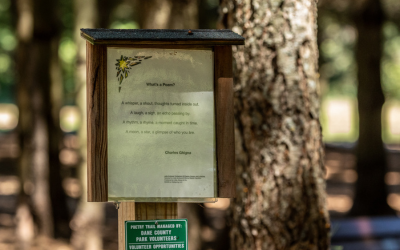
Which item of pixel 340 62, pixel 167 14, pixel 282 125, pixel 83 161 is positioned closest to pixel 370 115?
pixel 167 14

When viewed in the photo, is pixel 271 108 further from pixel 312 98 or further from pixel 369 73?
pixel 369 73

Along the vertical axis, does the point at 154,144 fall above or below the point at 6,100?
below

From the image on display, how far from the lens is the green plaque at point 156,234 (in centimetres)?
202

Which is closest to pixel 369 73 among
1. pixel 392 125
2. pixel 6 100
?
pixel 392 125

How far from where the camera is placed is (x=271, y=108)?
2.85m

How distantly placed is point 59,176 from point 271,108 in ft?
22.9

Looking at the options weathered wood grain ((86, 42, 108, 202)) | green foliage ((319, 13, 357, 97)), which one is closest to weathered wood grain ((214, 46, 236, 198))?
weathered wood grain ((86, 42, 108, 202))

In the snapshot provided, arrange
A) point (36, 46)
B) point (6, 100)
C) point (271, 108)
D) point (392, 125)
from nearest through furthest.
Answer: point (271, 108), point (36, 46), point (392, 125), point (6, 100)

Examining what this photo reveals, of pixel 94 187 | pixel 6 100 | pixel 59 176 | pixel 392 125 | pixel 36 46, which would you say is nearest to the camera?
pixel 94 187

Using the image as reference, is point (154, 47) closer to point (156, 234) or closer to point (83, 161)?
point (156, 234)

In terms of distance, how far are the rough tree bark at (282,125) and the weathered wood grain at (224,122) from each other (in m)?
0.82

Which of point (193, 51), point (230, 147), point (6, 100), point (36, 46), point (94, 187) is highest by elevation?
point (6, 100)

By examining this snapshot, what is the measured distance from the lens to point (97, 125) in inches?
79.8

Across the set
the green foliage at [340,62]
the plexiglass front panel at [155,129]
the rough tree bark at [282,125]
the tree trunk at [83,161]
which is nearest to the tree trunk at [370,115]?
the tree trunk at [83,161]
